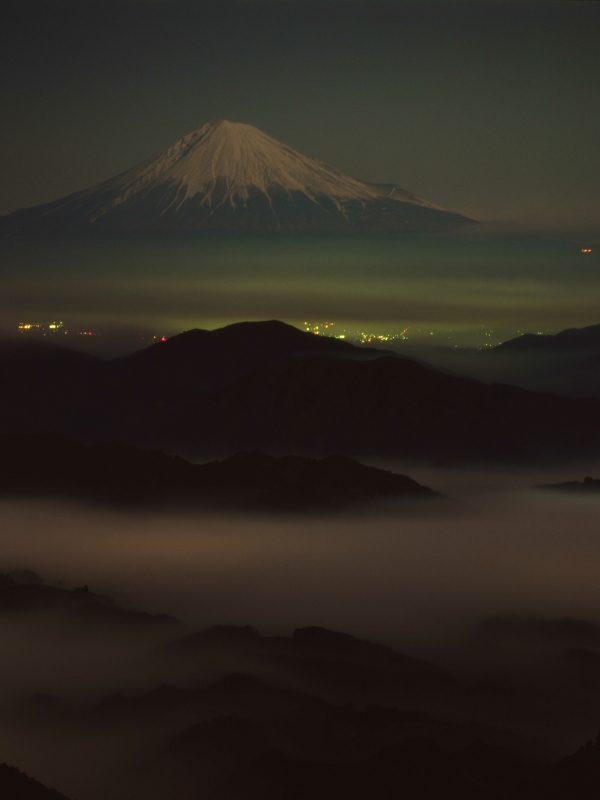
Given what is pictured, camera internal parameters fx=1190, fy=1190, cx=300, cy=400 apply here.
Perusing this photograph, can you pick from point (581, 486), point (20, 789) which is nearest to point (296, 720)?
point (20, 789)

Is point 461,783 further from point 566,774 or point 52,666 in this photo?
point 52,666

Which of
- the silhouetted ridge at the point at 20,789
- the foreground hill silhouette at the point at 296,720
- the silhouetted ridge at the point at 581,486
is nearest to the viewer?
the silhouetted ridge at the point at 20,789

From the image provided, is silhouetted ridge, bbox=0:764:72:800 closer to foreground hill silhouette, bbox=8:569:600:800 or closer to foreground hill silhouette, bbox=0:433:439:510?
foreground hill silhouette, bbox=8:569:600:800

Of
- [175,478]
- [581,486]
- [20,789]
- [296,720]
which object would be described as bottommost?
[296,720]

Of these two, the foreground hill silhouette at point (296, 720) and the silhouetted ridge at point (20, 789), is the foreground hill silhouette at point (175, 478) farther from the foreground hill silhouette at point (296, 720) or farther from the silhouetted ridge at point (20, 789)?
the silhouetted ridge at point (20, 789)

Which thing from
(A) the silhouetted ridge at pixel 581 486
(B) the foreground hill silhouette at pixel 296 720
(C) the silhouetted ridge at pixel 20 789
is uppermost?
(A) the silhouetted ridge at pixel 581 486

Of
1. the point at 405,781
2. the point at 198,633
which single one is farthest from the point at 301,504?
the point at 405,781

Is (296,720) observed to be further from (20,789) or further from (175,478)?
(175,478)

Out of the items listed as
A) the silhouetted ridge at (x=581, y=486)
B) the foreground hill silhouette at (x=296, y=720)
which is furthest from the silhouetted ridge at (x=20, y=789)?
the silhouetted ridge at (x=581, y=486)

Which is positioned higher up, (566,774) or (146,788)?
(566,774)
